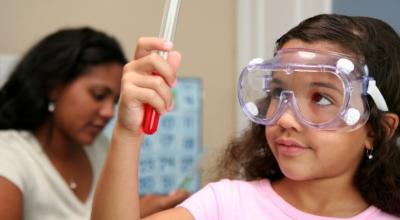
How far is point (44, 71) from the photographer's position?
160cm

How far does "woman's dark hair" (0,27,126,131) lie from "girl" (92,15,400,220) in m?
0.80

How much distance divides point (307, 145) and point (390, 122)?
19 cm

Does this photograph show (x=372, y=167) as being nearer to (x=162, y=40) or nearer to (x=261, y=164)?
(x=261, y=164)

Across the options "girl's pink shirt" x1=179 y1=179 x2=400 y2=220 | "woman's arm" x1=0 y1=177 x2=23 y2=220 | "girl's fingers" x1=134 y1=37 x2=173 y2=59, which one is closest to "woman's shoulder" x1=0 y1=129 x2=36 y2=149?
"woman's arm" x1=0 y1=177 x2=23 y2=220

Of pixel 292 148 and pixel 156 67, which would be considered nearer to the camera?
pixel 156 67

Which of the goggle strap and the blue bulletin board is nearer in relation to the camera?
the goggle strap

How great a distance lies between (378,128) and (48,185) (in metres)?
0.97

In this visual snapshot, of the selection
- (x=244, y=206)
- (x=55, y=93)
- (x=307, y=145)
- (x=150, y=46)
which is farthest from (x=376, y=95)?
(x=55, y=93)

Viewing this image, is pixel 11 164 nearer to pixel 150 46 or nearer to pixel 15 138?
pixel 15 138

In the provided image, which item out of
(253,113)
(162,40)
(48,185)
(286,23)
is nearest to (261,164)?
(253,113)

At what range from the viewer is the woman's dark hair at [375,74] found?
0.89 metres

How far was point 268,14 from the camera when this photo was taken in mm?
1663

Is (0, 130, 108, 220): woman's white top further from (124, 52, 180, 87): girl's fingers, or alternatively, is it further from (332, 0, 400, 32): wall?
(332, 0, 400, 32): wall

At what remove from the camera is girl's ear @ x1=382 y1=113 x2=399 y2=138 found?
93cm
